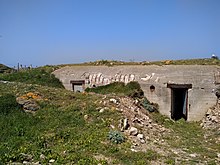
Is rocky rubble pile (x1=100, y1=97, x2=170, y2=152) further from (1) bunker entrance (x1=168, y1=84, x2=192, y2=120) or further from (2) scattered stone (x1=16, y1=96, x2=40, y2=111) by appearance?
(1) bunker entrance (x1=168, y1=84, x2=192, y2=120)

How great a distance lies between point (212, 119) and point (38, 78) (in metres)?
14.4

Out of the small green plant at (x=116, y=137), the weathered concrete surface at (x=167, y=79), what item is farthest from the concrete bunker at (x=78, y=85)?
the small green plant at (x=116, y=137)

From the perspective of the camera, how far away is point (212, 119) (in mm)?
15805

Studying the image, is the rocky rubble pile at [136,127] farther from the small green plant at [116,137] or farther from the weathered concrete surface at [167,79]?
the weathered concrete surface at [167,79]

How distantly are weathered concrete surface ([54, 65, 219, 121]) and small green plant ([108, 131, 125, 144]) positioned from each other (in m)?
7.16

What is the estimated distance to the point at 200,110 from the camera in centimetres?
1688

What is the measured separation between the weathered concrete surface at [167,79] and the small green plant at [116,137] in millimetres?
7164

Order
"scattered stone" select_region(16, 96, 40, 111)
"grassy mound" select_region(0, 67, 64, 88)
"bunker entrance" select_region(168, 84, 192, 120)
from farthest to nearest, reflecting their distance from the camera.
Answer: "grassy mound" select_region(0, 67, 64, 88)
"bunker entrance" select_region(168, 84, 192, 120)
"scattered stone" select_region(16, 96, 40, 111)

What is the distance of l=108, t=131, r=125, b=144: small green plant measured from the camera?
36.3 feet

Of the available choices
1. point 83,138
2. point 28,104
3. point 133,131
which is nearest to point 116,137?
point 133,131

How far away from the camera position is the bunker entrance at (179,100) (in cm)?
1753

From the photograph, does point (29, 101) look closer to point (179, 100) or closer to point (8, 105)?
point (8, 105)

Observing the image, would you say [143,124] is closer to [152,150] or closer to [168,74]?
[152,150]

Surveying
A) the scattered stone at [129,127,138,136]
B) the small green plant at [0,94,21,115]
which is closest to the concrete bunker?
the small green plant at [0,94,21,115]
